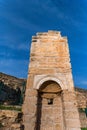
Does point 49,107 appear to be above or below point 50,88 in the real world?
below

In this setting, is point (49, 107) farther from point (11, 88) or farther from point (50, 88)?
point (11, 88)

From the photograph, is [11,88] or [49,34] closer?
[49,34]

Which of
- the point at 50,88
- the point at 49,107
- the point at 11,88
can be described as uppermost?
the point at 11,88

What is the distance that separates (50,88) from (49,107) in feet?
3.05

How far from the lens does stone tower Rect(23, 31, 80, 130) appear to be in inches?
298

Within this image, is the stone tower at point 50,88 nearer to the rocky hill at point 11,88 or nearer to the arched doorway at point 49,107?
the arched doorway at point 49,107

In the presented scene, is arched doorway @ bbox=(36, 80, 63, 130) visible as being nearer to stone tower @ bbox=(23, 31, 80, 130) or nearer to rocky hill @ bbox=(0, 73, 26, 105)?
A: stone tower @ bbox=(23, 31, 80, 130)

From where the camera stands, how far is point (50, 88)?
8758 millimetres

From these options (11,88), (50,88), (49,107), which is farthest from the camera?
(11,88)

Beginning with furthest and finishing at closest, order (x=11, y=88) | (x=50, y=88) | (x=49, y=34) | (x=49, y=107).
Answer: (x=11, y=88), (x=49, y=34), (x=50, y=88), (x=49, y=107)

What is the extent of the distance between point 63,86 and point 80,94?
2288 centimetres

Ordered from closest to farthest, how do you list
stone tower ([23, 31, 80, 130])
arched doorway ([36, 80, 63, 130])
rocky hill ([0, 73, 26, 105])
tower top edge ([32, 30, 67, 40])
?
stone tower ([23, 31, 80, 130])
arched doorway ([36, 80, 63, 130])
tower top edge ([32, 30, 67, 40])
rocky hill ([0, 73, 26, 105])

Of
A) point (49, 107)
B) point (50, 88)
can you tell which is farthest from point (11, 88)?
point (49, 107)

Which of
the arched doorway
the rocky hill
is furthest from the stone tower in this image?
the rocky hill
